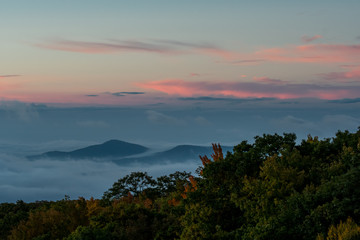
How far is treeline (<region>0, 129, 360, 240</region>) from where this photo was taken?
23906mm

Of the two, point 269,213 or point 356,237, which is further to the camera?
point 269,213

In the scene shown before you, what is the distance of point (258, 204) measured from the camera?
93.2ft

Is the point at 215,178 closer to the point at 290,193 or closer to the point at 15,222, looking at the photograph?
the point at 290,193

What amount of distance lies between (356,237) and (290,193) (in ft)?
29.5

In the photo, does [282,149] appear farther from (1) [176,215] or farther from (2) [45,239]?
(2) [45,239]

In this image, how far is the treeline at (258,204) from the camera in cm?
2391

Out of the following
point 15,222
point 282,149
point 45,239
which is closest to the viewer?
Result: point 282,149

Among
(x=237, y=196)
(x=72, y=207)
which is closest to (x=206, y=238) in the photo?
(x=237, y=196)

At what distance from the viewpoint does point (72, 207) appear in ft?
133

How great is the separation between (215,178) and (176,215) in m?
5.01

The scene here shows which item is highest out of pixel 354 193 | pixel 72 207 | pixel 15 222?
pixel 354 193

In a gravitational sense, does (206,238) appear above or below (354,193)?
below

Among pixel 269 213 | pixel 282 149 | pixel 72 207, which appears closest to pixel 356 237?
pixel 269 213

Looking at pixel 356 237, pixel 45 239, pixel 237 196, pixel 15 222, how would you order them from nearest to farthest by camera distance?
pixel 356 237 → pixel 237 196 → pixel 45 239 → pixel 15 222
